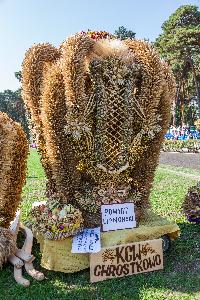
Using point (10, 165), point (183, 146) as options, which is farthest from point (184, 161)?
point (10, 165)

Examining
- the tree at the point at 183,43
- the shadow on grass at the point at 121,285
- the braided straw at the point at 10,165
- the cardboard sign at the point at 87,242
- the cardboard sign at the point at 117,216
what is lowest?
the shadow on grass at the point at 121,285

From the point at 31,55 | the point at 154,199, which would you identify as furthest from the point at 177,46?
the point at 31,55

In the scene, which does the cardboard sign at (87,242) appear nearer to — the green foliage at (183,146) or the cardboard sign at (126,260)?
the cardboard sign at (126,260)

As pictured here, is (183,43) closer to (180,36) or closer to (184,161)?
(180,36)

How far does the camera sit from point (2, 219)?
479 cm

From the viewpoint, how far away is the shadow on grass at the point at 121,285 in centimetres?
418

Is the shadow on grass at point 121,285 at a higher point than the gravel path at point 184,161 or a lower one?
lower

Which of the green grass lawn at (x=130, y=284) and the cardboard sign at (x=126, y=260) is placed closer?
the green grass lawn at (x=130, y=284)

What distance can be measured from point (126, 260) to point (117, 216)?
580mm

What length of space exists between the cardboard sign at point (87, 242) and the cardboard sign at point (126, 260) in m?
0.07

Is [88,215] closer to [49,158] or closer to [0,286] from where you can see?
[49,158]

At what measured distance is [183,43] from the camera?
40.8 metres

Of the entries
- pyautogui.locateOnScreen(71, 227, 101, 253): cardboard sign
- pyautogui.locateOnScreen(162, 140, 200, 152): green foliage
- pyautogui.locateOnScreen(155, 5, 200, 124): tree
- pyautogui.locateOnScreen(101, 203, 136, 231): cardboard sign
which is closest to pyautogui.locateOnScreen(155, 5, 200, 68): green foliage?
pyautogui.locateOnScreen(155, 5, 200, 124): tree

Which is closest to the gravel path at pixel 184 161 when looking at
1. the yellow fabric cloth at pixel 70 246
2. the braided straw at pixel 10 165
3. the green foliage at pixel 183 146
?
the green foliage at pixel 183 146
